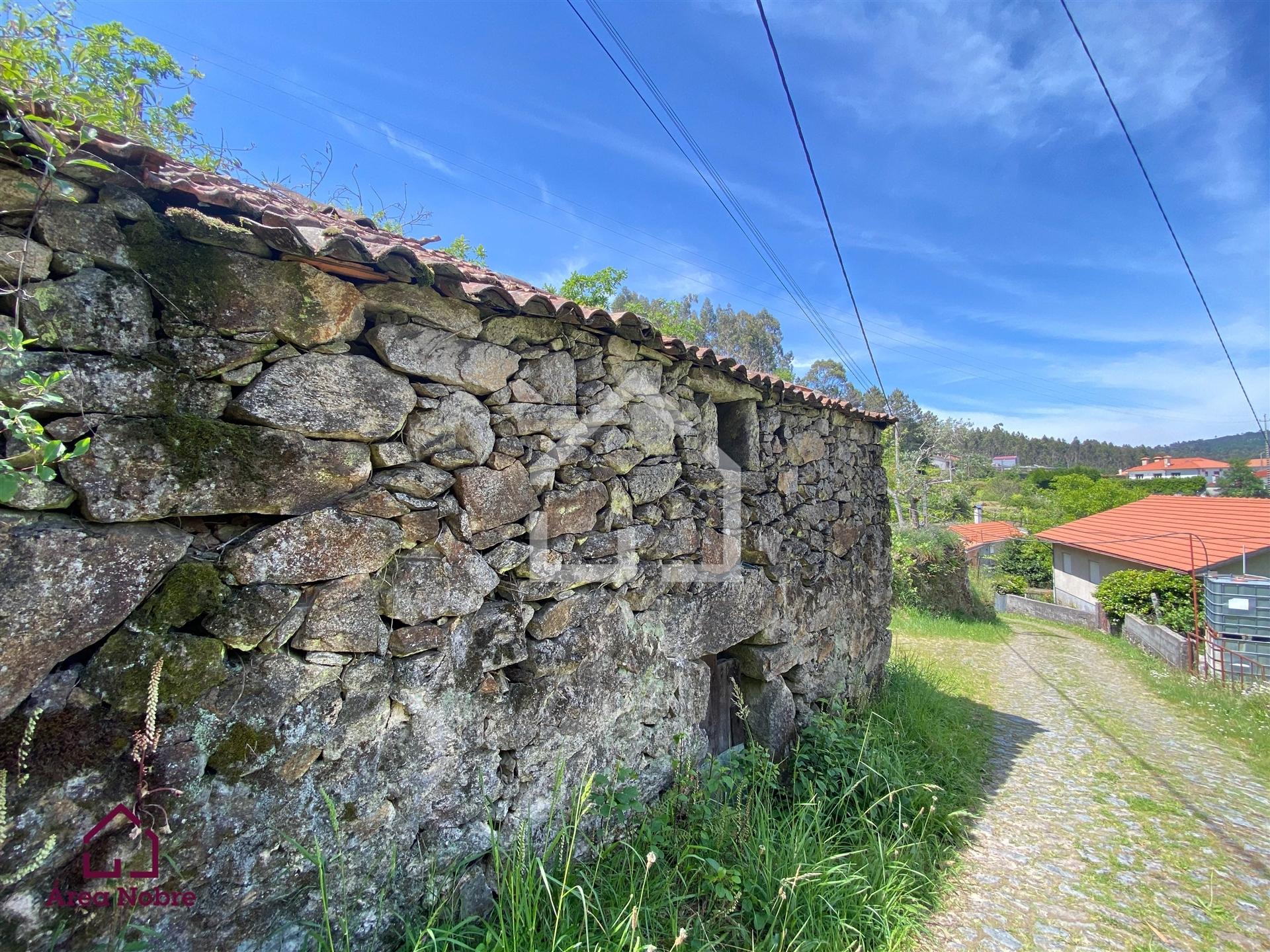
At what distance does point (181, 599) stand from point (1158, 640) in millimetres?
15035

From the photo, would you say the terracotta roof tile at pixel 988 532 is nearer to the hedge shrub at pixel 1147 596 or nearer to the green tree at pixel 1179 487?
the hedge shrub at pixel 1147 596

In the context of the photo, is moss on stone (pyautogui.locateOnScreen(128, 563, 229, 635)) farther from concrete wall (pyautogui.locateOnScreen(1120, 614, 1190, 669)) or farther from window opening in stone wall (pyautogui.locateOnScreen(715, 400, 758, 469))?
concrete wall (pyautogui.locateOnScreen(1120, 614, 1190, 669))

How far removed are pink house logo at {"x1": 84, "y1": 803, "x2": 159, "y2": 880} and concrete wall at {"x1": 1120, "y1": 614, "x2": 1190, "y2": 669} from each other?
13434mm

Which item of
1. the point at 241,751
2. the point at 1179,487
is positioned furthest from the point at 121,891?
the point at 1179,487

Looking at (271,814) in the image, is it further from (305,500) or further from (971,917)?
(971,917)

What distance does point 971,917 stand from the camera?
3.14 m

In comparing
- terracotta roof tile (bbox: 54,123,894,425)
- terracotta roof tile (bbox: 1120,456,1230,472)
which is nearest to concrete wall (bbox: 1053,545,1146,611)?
terracotta roof tile (bbox: 54,123,894,425)

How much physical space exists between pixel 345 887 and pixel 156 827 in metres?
0.65

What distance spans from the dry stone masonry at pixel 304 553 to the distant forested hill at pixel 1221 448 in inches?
3081

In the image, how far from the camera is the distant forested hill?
61756mm

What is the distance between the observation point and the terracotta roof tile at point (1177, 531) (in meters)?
12.9

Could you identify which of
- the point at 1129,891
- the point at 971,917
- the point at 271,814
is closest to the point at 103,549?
the point at 271,814

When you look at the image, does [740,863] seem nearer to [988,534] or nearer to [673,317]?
[673,317]

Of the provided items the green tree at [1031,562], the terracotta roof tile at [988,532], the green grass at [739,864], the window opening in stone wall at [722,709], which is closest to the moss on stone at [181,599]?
the green grass at [739,864]
